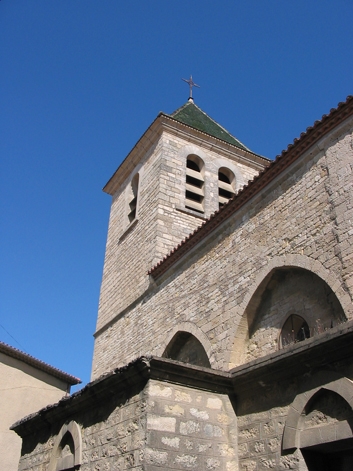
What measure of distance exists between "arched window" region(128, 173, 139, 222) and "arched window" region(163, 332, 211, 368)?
570 cm

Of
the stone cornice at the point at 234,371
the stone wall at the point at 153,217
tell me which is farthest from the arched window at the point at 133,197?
the stone cornice at the point at 234,371

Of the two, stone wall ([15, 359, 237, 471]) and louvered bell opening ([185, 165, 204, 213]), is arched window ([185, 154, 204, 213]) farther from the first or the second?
stone wall ([15, 359, 237, 471])

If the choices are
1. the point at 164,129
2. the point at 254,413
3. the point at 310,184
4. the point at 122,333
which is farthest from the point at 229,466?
the point at 164,129

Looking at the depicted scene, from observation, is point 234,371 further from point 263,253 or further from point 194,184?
point 194,184

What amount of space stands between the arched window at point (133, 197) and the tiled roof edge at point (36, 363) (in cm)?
559

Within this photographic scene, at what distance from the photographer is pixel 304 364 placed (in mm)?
4664

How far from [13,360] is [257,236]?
10.6 metres

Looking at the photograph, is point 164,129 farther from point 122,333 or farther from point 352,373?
point 352,373

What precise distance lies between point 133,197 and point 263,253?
25.4 ft

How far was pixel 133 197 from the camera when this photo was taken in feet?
47.3

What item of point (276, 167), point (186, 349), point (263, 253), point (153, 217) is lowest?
point (186, 349)

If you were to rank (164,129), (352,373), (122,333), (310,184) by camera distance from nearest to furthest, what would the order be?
(352,373), (310,184), (122,333), (164,129)

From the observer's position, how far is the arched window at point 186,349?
8.23 meters

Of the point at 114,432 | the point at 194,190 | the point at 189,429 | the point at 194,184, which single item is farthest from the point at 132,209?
the point at 189,429
